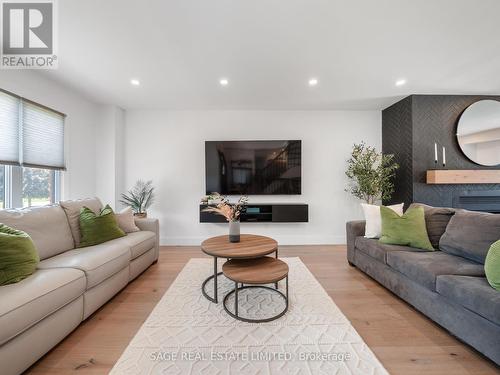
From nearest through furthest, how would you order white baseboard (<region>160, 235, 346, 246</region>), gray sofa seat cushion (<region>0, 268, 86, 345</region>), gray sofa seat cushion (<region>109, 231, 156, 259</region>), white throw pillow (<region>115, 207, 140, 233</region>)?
1. gray sofa seat cushion (<region>0, 268, 86, 345</region>)
2. gray sofa seat cushion (<region>109, 231, 156, 259</region>)
3. white throw pillow (<region>115, 207, 140, 233</region>)
4. white baseboard (<region>160, 235, 346, 246</region>)

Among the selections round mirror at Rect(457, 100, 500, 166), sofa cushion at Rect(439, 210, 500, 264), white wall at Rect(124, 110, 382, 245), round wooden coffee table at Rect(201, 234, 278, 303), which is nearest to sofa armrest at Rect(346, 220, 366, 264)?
sofa cushion at Rect(439, 210, 500, 264)

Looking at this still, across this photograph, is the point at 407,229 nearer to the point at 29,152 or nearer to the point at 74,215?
the point at 74,215

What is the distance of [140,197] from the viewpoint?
3.72 meters

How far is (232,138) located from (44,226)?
2.86 meters

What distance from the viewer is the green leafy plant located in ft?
11.5

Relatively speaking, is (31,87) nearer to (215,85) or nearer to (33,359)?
(215,85)

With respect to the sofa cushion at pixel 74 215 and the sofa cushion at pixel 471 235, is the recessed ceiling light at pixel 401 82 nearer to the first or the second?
the sofa cushion at pixel 471 235

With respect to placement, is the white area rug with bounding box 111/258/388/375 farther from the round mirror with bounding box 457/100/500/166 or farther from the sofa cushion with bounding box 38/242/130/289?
the round mirror with bounding box 457/100/500/166

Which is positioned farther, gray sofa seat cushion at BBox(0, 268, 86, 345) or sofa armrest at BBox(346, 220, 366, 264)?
sofa armrest at BBox(346, 220, 366, 264)

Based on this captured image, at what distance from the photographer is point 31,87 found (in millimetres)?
2615

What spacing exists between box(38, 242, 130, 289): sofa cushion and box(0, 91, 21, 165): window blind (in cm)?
141

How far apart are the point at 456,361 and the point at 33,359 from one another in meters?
2.63

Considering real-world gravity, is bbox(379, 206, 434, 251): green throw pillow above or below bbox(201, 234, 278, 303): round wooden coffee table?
above

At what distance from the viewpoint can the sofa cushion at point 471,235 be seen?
1779 millimetres
